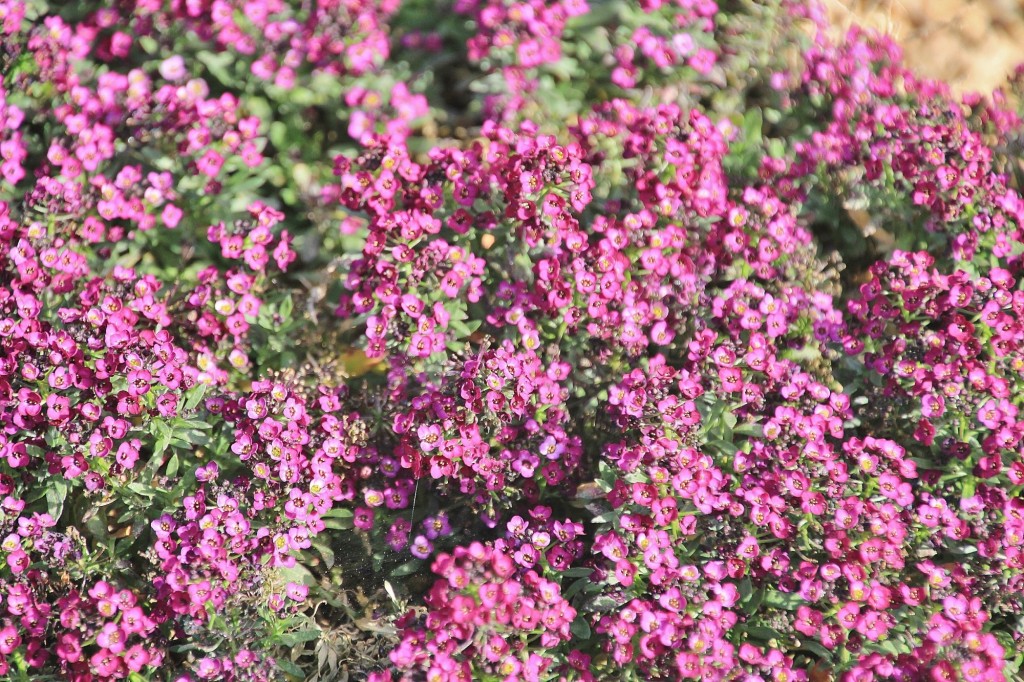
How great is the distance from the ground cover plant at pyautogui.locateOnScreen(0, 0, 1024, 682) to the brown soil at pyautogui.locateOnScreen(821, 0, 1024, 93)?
1153 millimetres

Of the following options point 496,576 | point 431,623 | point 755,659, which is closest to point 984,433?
point 755,659

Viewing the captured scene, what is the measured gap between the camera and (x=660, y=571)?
3.08m

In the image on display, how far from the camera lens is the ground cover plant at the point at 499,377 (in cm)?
311

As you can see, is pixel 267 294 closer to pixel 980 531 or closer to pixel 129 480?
pixel 129 480

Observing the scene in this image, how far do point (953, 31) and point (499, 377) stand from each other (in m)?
4.18

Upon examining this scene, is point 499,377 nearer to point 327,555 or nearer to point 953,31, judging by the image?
point 327,555

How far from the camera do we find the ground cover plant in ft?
10.2

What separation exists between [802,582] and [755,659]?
1.11 ft

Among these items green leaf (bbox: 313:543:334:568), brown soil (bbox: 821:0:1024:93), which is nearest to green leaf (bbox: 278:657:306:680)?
green leaf (bbox: 313:543:334:568)

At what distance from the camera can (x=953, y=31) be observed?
5.52 meters

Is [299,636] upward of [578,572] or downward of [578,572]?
downward

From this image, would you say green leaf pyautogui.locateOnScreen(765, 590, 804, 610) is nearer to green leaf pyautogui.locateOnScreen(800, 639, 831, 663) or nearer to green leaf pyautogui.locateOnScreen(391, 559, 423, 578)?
green leaf pyautogui.locateOnScreen(800, 639, 831, 663)

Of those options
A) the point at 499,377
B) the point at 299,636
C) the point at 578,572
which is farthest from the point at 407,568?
the point at 499,377

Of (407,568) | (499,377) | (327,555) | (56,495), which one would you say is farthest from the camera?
(327,555)
